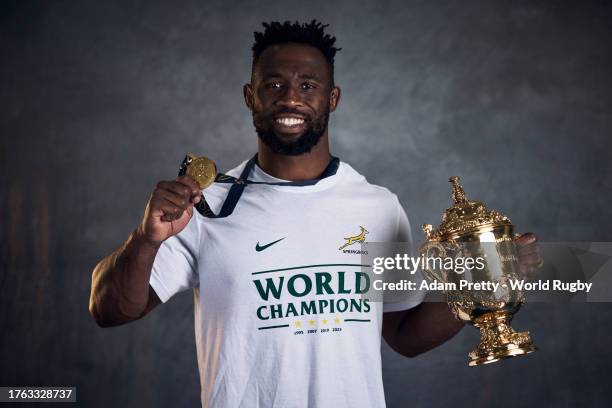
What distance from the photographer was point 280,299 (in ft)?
7.58

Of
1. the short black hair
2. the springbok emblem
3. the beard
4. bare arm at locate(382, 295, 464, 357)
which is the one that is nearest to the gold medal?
the beard

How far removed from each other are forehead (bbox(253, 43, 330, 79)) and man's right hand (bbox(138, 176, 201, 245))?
2.14 ft

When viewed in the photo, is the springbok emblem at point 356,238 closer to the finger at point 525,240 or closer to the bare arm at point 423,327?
the bare arm at point 423,327

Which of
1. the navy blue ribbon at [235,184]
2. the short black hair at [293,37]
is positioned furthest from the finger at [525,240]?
the short black hair at [293,37]

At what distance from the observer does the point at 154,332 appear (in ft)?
13.7

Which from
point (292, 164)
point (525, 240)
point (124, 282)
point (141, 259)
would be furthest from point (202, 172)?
point (525, 240)

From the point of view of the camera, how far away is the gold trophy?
2270 millimetres

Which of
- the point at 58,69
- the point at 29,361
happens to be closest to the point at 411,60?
the point at 58,69

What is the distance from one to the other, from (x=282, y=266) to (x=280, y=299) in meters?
0.11

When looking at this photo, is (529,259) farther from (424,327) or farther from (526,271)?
(424,327)

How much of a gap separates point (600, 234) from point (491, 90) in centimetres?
107

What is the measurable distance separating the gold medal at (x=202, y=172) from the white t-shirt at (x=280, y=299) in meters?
0.32

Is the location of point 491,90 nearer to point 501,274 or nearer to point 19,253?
point 501,274

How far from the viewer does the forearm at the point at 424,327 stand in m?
2.57
